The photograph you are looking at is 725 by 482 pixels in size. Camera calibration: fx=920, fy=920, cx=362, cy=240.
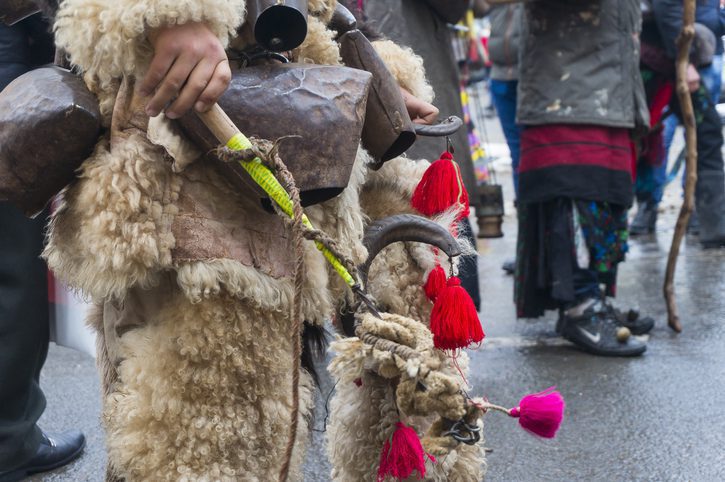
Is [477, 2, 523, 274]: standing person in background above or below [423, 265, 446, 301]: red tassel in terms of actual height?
below

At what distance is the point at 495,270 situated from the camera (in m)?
5.93

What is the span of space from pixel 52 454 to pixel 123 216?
5.43 ft

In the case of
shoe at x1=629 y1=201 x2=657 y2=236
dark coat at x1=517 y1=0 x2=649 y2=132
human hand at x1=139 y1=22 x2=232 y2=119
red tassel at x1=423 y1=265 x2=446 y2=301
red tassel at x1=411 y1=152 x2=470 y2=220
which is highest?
human hand at x1=139 y1=22 x2=232 y2=119

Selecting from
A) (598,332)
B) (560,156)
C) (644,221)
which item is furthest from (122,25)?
(644,221)

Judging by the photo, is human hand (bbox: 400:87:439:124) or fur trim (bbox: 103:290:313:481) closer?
fur trim (bbox: 103:290:313:481)

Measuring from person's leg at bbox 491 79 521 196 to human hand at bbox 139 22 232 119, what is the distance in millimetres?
4034

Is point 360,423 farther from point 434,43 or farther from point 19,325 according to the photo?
point 434,43

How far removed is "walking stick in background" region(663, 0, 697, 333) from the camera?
4.05m

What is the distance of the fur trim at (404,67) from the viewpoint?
211 cm

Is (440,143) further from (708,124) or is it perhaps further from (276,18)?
(708,124)

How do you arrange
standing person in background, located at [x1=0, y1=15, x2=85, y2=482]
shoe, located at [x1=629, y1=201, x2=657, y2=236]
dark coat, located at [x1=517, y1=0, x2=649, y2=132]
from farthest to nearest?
shoe, located at [x1=629, y1=201, x2=657, y2=236], dark coat, located at [x1=517, y1=0, x2=649, y2=132], standing person in background, located at [x1=0, y1=15, x2=85, y2=482]

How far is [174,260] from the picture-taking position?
151cm

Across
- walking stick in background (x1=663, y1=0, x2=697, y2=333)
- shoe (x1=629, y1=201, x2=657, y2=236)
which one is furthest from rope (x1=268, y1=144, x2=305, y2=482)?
shoe (x1=629, y1=201, x2=657, y2=236)

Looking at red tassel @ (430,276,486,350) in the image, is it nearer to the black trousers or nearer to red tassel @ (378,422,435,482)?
red tassel @ (378,422,435,482)
